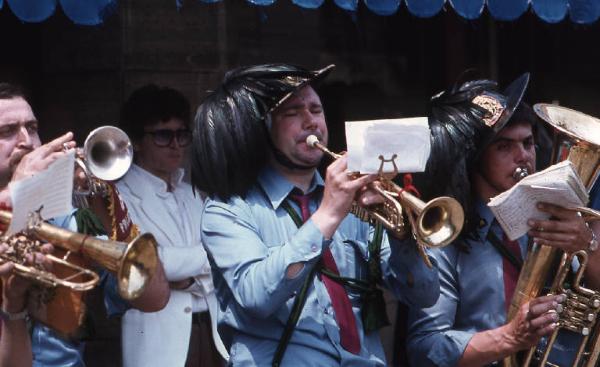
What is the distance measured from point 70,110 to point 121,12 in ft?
2.23

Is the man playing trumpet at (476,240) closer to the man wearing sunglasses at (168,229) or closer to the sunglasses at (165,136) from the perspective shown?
the man wearing sunglasses at (168,229)

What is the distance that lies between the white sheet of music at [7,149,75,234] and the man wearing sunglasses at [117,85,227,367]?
1.83 metres

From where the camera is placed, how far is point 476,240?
18.0 ft

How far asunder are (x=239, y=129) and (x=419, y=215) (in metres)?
0.87

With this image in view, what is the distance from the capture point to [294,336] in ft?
16.2

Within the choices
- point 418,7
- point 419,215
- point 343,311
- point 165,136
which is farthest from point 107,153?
point 418,7

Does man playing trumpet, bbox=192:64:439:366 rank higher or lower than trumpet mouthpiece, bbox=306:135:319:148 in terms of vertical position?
lower

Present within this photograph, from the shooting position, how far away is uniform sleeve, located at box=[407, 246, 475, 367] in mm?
5324

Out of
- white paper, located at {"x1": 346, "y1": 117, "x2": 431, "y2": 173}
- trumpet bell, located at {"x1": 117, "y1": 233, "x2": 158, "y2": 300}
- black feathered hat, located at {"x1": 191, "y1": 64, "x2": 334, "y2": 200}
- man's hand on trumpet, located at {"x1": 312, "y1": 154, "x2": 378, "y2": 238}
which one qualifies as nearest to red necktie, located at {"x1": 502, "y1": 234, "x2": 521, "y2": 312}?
white paper, located at {"x1": 346, "y1": 117, "x2": 431, "y2": 173}

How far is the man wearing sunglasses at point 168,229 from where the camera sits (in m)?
6.36

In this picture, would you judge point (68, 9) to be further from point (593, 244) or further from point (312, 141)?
point (593, 244)

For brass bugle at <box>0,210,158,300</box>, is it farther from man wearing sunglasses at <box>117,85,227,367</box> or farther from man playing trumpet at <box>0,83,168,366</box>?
man wearing sunglasses at <box>117,85,227,367</box>

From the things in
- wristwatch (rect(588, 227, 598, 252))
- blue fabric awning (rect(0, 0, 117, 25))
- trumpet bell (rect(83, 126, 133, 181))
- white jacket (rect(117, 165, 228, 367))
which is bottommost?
white jacket (rect(117, 165, 228, 367))

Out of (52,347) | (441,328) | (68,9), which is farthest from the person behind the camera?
(68,9)
